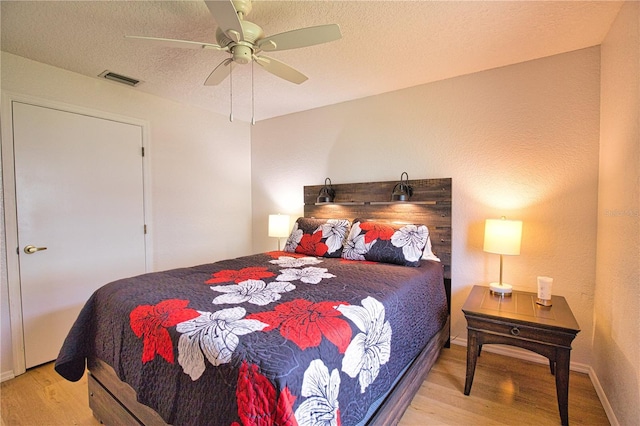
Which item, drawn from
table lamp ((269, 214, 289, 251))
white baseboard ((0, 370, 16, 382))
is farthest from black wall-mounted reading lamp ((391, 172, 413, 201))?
white baseboard ((0, 370, 16, 382))

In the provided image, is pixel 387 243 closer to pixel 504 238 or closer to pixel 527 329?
pixel 504 238

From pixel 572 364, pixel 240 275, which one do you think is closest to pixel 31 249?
pixel 240 275

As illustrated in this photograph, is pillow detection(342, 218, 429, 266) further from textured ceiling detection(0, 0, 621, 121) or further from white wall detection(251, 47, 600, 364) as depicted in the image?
textured ceiling detection(0, 0, 621, 121)

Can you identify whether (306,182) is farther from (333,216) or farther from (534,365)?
(534,365)

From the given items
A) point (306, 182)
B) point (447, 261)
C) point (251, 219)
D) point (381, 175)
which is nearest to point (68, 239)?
point (251, 219)

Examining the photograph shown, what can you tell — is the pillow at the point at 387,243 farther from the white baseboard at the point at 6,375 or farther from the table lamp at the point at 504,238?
the white baseboard at the point at 6,375

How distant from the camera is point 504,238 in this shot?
2131 mm

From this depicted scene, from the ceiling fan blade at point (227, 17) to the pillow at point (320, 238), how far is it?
→ 1.74m

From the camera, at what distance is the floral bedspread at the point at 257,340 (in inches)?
36.8

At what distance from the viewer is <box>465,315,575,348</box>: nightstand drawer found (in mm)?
1651

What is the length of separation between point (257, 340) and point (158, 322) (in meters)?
0.51

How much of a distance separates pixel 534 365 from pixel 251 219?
11.3ft

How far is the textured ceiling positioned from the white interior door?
0.52 m

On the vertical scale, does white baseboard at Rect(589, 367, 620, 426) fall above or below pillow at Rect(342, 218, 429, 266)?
below
